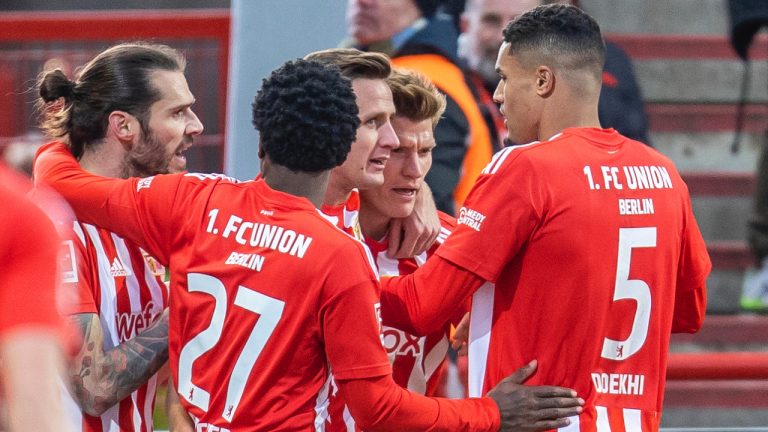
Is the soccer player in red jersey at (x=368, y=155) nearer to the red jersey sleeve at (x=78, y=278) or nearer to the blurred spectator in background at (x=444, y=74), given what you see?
the red jersey sleeve at (x=78, y=278)

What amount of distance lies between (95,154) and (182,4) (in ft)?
23.6

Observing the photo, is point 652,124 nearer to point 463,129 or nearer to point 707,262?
point 463,129

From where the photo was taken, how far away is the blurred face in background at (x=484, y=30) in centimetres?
593

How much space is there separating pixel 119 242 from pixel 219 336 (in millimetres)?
539

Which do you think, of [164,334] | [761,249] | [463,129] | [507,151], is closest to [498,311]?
[507,151]

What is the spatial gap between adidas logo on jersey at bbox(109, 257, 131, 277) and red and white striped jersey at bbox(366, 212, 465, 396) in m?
0.69

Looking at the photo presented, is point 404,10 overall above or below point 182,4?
above

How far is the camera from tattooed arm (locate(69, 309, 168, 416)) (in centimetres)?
265

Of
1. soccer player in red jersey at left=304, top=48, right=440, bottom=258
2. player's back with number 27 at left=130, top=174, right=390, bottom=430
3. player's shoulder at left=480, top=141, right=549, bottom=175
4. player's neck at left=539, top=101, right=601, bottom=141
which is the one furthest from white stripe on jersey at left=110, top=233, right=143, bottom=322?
player's neck at left=539, top=101, right=601, bottom=141

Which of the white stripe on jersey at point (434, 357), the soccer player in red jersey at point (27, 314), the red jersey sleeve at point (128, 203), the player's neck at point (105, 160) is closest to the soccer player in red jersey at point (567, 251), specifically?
the white stripe on jersey at point (434, 357)

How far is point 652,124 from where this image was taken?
7.22m

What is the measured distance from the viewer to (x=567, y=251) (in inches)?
102

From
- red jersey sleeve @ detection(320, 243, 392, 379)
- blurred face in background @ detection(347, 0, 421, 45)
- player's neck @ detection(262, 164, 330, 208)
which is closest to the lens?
red jersey sleeve @ detection(320, 243, 392, 379)

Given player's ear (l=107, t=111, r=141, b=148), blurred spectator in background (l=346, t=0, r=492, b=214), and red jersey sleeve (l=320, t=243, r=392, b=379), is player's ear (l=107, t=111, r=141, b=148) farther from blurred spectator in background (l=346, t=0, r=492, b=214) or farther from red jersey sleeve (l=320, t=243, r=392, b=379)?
blurred spectator in background (l=346, t=0, r=492, b=214)
